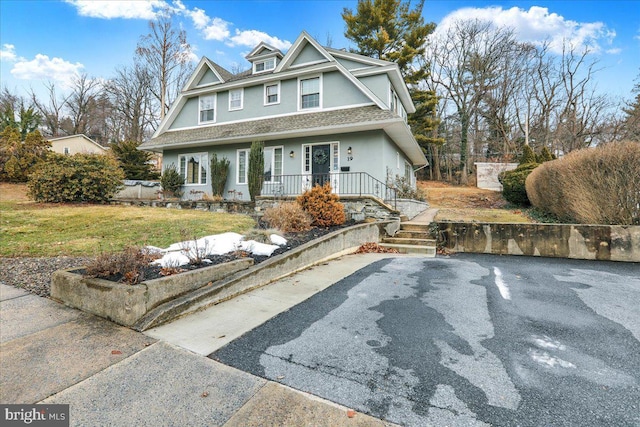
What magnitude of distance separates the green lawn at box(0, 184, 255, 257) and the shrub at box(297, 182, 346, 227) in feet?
5.95

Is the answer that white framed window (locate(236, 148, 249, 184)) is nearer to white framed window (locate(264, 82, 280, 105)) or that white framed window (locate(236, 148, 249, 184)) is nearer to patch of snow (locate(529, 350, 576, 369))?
white framed window (locate(264, 82, 280, 105))

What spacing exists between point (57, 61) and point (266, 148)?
35.8 metres

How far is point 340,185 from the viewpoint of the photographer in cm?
1253

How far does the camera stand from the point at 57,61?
32.8m

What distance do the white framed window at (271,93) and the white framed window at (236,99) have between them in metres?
1.46

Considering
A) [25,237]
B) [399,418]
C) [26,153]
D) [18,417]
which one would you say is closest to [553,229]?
[399,418]

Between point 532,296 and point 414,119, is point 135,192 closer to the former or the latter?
point 532,296

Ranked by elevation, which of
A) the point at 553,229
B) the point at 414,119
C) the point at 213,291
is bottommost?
the point at 213,291

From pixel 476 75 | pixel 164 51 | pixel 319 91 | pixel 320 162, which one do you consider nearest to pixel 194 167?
pixel 320 162

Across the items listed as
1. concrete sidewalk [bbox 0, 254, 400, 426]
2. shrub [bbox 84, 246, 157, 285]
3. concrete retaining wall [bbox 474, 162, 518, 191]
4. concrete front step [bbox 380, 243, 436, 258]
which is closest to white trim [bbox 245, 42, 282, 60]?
concrete front step [bbox 380, 243, 436, 258]

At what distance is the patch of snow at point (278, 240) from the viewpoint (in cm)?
623

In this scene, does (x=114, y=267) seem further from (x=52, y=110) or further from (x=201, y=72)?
(x=52, y=110)

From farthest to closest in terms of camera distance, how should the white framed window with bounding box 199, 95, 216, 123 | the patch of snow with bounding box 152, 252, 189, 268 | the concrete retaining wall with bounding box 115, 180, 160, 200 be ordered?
1. the concrete retaining wall with bounding box 115, 180, 160, 200
2. the white framed window with bounding box 199, 95, 216, 123
3. the patch of snow with bounding box 152, 252, 189, 268

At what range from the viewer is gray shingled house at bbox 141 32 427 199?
12.3m
